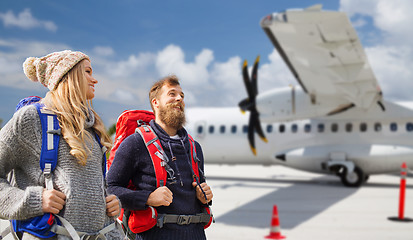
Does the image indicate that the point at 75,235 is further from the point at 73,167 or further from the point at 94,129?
the point at 94,129

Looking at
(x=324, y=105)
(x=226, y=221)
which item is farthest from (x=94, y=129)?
(x=324, y=105)

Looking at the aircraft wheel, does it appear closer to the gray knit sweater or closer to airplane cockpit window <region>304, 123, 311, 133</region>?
airplane cockpit window <region>304, 123, 311, 133</region>

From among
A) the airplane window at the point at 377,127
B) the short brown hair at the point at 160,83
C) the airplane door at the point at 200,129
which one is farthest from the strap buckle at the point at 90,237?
the airplane door at the point at 200,129

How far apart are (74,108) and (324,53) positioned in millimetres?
8339

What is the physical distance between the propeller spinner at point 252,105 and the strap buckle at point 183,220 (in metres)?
10.3

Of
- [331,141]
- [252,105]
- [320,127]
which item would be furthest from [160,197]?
[320,127]

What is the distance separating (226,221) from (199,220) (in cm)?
448

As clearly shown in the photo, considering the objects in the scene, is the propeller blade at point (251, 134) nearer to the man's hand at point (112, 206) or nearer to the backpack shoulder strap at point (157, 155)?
the backpack shoulder strap at point (157, 155)

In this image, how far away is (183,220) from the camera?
2096mm

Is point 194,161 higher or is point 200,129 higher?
point 200,129

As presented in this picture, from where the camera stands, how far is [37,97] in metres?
1.87

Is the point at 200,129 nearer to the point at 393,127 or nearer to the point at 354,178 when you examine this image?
the point at 354,178

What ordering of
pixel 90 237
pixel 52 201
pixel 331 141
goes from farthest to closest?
pixel 331 141 → pixel 90 237 → pixel 52 201

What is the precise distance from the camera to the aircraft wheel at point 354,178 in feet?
36.7
